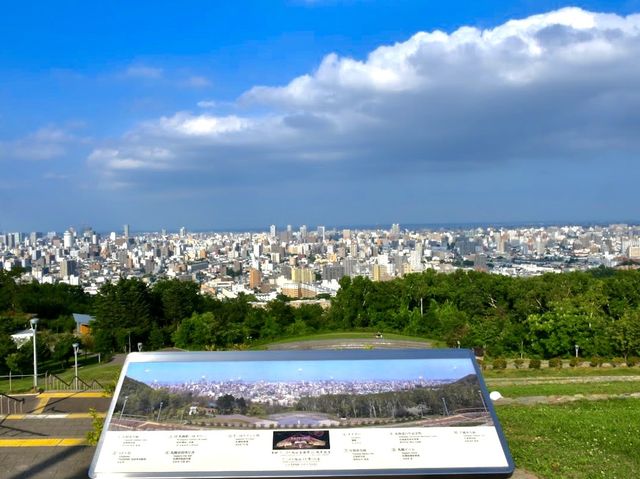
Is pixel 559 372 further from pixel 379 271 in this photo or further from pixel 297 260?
pixel 297 260

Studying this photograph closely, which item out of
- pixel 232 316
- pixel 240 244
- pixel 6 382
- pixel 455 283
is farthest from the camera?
pixel 240 244

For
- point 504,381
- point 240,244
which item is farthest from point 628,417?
point 240,244

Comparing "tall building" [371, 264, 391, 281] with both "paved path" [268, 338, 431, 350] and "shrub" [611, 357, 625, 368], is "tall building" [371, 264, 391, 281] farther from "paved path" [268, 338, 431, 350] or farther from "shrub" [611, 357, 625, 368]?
"shrub" [611, 357, 625, 368]

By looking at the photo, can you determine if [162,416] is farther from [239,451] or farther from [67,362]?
[67,362]

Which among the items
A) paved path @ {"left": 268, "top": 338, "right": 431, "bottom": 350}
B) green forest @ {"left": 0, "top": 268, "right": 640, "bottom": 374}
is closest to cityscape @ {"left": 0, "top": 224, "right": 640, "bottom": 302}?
green forest @ {"left": 0, "top": 268, "right": 640, "bottom": 374}

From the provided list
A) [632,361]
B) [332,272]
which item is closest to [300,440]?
[632,361]

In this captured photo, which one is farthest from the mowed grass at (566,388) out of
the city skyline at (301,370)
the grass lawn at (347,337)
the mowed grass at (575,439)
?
the grass lawn at (347,337)

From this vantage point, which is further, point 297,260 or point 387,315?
point 297,260
